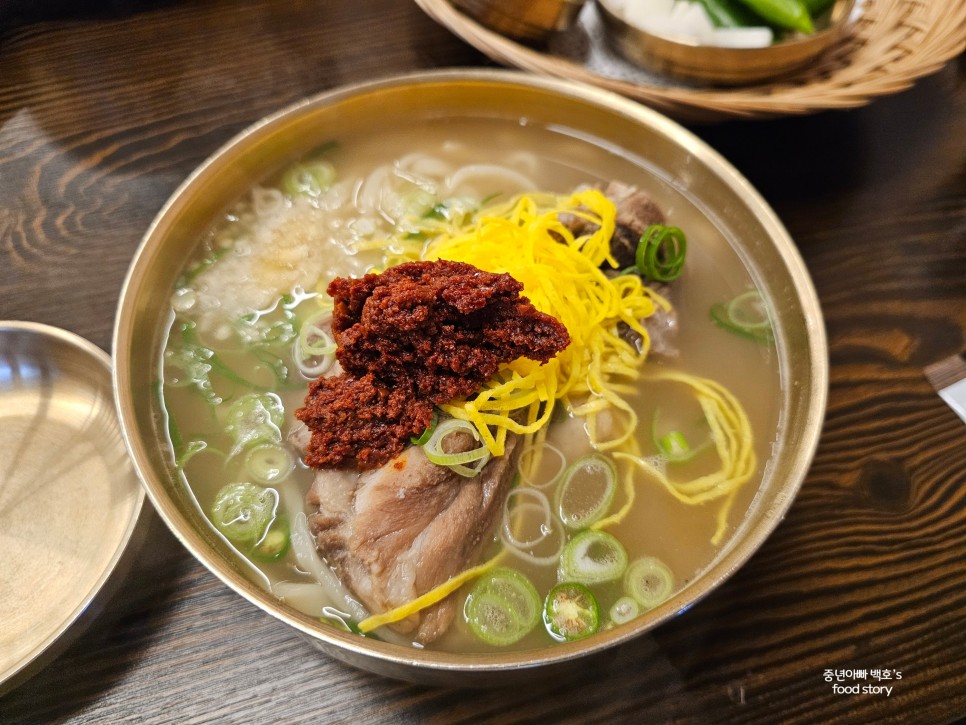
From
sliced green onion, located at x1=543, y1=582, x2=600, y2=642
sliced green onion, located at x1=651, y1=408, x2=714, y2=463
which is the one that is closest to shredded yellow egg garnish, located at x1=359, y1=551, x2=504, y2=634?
sliced green onion, located at x1=543, y1=582, x2=600, y2=642

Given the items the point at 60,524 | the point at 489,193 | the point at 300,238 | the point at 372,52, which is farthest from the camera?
the point at 372,52

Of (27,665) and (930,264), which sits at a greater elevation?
(930,264)

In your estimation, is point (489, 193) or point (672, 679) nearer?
point (672, 679)

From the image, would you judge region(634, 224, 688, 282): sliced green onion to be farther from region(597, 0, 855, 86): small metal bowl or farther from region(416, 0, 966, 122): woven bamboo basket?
region(597, 0, 855, 86): small metal bowl

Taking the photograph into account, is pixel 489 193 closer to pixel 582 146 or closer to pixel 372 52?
pixel 582 146

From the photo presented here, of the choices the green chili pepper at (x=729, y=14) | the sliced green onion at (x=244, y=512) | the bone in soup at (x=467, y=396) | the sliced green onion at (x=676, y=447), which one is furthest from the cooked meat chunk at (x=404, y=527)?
the green chili pepper at (x=729, y=14)

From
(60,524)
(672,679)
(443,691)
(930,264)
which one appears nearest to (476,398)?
(443,691)
